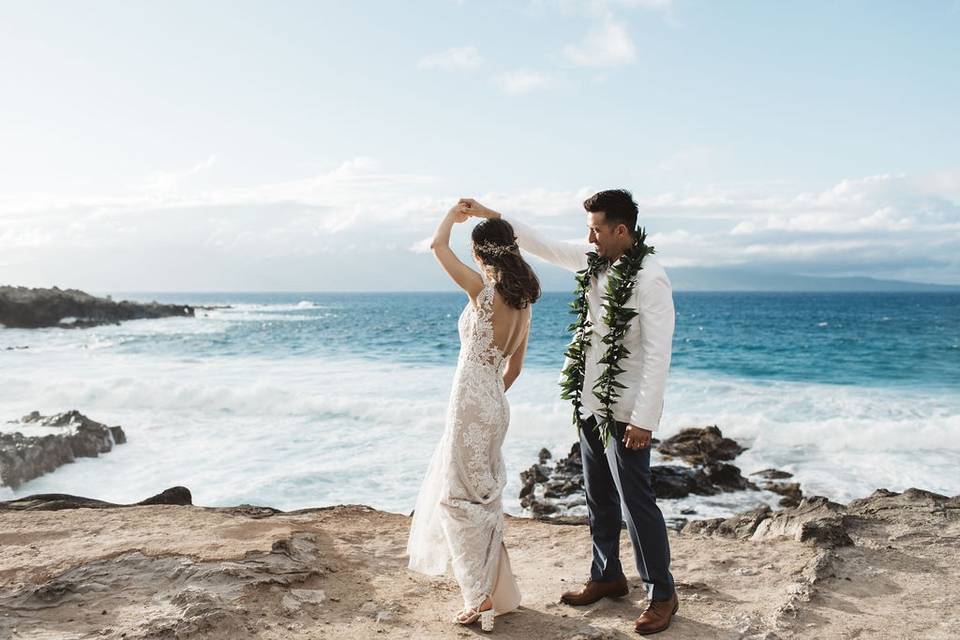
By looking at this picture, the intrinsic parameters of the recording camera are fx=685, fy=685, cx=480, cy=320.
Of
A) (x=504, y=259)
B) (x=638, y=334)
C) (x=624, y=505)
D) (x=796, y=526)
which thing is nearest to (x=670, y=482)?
(x=796, y=526)

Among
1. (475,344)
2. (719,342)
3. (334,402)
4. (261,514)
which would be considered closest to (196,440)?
(334,402)

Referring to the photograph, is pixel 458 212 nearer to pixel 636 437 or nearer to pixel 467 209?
pixel 467 209

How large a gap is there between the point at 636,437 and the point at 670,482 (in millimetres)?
7063

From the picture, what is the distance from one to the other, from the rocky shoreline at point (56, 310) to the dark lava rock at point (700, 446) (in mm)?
42625

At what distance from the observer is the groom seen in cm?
343

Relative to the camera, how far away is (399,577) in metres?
4.75

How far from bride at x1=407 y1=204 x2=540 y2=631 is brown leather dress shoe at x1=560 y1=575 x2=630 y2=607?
383 mm

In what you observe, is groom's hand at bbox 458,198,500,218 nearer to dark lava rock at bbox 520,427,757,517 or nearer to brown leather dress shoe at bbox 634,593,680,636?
brown leather dress shoe at bbox 634,593,680,636

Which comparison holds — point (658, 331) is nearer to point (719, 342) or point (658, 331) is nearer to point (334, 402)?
point (334, 402)

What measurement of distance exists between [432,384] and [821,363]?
712 inches

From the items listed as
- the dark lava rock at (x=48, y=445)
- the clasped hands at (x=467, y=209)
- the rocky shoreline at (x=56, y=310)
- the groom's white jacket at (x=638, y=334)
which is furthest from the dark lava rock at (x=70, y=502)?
the rocky shoreline at (x=56, y=310)

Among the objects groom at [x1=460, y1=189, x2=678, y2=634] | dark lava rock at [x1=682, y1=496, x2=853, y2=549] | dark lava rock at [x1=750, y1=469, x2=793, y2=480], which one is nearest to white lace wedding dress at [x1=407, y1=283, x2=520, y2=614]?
groom at [x1=460, y1=189, x2=678, y2=634]

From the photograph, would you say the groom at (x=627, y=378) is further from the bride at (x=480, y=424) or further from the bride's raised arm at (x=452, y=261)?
the bride at (x=480, y=424)

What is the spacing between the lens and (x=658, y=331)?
3.40 m
